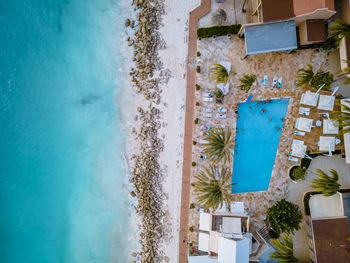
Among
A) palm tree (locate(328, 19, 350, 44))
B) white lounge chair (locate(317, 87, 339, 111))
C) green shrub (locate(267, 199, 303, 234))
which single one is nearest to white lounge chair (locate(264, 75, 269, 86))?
white lounge chair (locate(317, 87, 339, 111))

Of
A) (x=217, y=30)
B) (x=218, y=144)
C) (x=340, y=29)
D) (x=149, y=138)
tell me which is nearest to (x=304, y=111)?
(x=340, y=29)

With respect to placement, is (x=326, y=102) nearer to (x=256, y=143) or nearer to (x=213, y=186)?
(x=256, y=143)

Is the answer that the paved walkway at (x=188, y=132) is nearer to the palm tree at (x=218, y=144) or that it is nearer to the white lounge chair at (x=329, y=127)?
the palm tree at (x=218, y=144)

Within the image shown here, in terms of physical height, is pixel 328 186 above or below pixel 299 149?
below

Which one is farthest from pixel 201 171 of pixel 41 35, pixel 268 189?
pixel 41 35

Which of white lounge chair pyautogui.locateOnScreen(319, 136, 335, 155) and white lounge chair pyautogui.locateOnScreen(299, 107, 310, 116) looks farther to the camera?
white lounge chair pyautogui.locateOnScreen(299, 107, 310, 116)

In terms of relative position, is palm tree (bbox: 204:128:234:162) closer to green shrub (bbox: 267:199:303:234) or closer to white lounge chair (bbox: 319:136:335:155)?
green shrub (bbox: 267:199:303:234)

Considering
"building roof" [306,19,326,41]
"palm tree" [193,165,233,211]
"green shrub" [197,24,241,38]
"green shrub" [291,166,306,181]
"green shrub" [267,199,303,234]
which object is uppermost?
"green shrub" [197,24,241,38]
